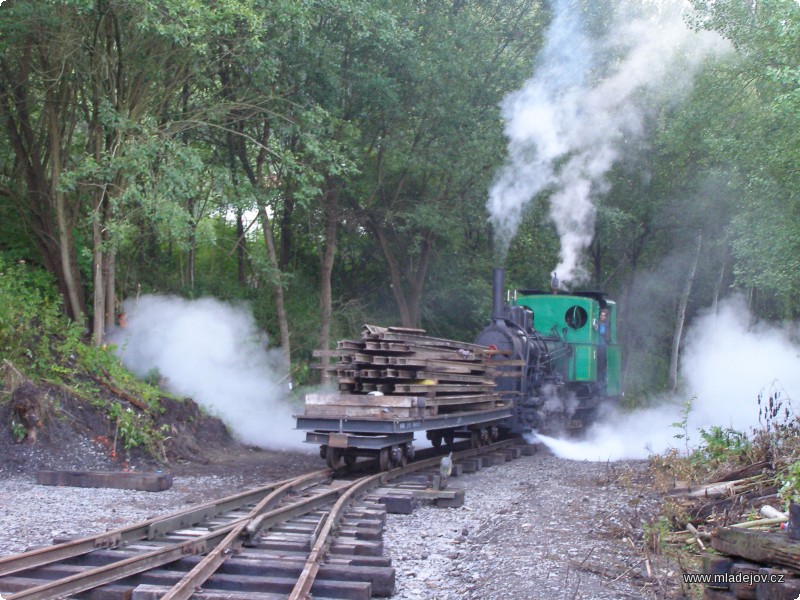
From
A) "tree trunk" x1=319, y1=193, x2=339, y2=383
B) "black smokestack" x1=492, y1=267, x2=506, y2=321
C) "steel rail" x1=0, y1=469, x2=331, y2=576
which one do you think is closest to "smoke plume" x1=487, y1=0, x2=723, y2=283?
"tree trunk" x1=319, y1=193, x2=339, y2=383

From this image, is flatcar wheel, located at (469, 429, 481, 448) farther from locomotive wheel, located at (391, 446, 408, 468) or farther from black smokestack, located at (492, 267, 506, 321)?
locomotive wheel, located at (391, 446, 408, 468)

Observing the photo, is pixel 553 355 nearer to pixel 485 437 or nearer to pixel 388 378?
pixel 485 437

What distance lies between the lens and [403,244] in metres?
22.3

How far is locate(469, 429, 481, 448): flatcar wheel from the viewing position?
13703mm

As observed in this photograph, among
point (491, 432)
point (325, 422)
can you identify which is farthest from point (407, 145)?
point (325, 422)

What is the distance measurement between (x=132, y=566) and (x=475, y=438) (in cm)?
873

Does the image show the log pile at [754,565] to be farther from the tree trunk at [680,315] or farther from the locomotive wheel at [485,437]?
the tree trunk at [680,315]

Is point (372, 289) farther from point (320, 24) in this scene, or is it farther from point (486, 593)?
point (486, 593)

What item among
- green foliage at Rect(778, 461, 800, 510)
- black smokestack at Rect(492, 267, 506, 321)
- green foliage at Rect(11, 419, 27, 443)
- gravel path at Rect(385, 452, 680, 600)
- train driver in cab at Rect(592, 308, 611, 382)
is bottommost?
gravel path at Rect(385, 452, 680, 600)

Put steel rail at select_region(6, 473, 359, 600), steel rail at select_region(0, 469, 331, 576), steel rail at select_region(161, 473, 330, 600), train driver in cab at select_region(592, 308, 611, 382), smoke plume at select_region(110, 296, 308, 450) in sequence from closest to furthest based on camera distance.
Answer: steel rail at select_region(6, 473, 359, 600) < steel rail at select_region(161, 473, 330, 600) < steel rail at select_region(0, 469, 331, 576) < smoke plume at select_region(110, 296, 308, 450) < train driver in cab at select_region(592, 308, 611, 382)

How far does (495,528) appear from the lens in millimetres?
7859

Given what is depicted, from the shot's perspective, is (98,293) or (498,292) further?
(98,293)

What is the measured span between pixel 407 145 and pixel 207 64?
18.7 ft

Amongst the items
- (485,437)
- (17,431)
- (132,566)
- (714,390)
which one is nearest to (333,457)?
(485,437)
